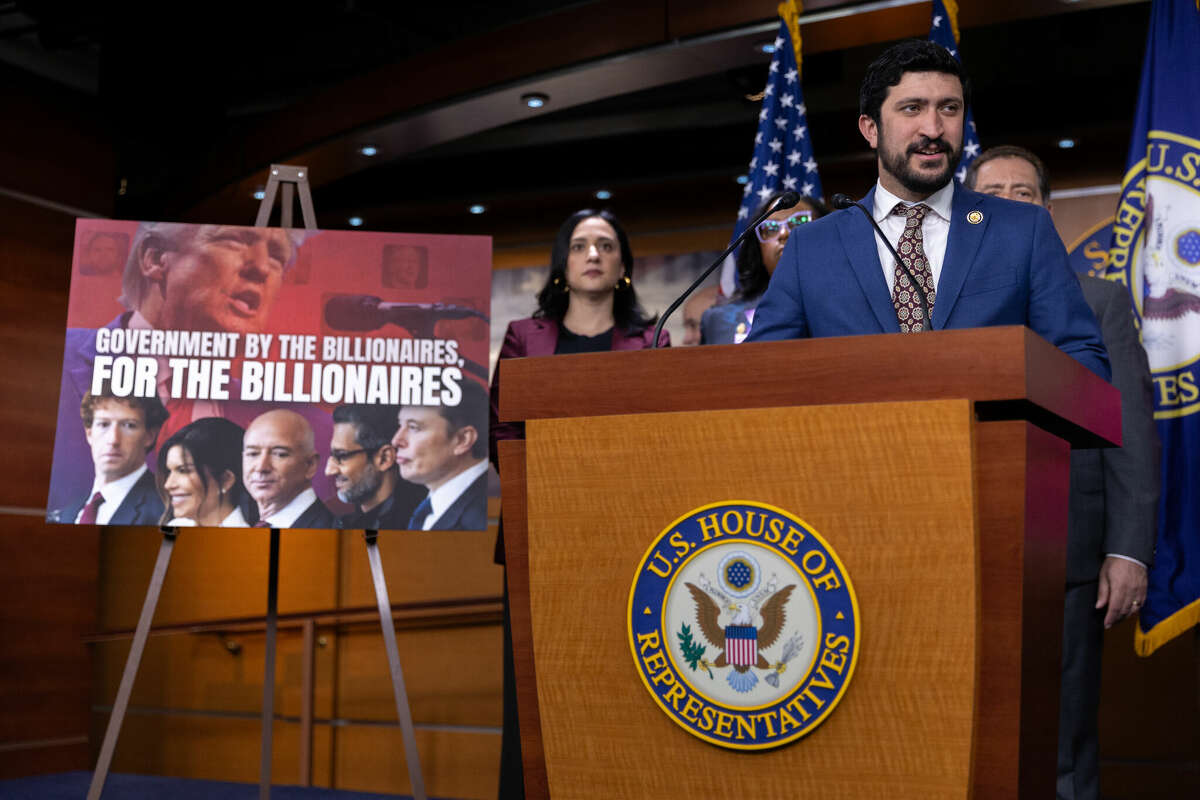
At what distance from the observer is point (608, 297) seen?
10.6ft

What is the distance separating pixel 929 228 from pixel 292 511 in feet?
5.53

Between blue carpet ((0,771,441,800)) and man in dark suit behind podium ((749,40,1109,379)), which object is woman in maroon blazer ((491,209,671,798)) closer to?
man in dark suit behind podium ((749,40,1109,379))

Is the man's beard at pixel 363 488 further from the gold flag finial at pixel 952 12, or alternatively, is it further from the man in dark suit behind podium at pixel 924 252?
the gold flag finial at pixel 952 12

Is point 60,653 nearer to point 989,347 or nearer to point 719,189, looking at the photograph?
point 719,189

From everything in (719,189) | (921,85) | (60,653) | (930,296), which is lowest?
(60,653)

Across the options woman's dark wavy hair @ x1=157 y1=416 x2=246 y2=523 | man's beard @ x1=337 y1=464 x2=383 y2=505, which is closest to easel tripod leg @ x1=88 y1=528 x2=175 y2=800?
woman's dark wavy hair @ x1=157 y1=416 x2=246 y2=523

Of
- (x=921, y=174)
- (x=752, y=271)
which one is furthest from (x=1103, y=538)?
(x=921, y=174)

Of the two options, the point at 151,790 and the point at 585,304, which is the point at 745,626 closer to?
the point at 585,304

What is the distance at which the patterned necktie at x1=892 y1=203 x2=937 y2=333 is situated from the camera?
160 cm

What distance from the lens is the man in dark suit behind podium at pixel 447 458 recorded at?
2.79 meters

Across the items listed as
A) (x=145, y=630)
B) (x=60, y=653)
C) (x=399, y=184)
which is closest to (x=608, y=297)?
(x=145, y=630)

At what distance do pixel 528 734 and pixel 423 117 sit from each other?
11.8ft

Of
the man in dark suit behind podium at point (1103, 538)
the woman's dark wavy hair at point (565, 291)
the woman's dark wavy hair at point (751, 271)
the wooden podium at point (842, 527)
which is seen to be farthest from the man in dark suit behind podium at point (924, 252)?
the woman's dark wavy hair at point (565, 291)

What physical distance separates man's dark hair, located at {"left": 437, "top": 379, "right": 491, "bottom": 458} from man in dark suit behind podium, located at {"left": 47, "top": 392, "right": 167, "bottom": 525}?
688 millimetres
